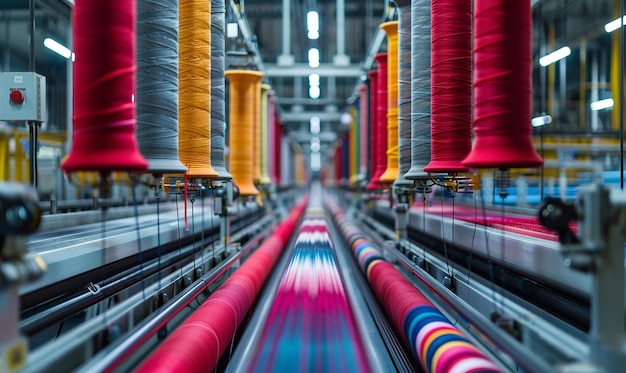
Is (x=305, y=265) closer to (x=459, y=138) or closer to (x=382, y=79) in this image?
(x=459, y=138)

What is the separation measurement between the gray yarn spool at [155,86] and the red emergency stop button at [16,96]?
4.68 ft

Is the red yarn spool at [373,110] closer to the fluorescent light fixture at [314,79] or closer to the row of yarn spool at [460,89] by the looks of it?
the row of yarn spool at [460,89]

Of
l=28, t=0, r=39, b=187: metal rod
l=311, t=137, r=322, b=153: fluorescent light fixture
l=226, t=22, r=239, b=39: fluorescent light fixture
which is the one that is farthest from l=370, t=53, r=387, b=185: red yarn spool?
l=311, t=137, r=322, b=153: fluorescent light fixture

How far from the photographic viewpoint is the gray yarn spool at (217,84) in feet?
7.11

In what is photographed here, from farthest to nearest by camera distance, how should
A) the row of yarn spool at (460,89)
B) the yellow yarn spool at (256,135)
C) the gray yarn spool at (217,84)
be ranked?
1. the yellow yarn spool at (256,135)
2. the gray yarn spool at (217,84)
3. the row of yarn spool at (460,89)

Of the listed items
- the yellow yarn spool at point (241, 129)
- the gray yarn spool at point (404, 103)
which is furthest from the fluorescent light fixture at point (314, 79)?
the gray yarn spool at point (404, 103)

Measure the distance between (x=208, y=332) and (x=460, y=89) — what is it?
128 centimetres

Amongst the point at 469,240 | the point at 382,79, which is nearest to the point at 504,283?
the point at 469,240

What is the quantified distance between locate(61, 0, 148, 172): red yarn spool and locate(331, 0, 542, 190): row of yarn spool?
3.07 feet

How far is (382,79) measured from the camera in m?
3.38

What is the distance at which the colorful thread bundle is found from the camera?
129 centimetres

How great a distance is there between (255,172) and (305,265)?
1.63 m

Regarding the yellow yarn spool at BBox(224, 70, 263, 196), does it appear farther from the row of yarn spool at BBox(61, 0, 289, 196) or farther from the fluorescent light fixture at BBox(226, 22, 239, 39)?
the row of yarn spool at BBox(61, 0, 289, 196)

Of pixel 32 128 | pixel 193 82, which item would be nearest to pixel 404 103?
pixel 193 82
